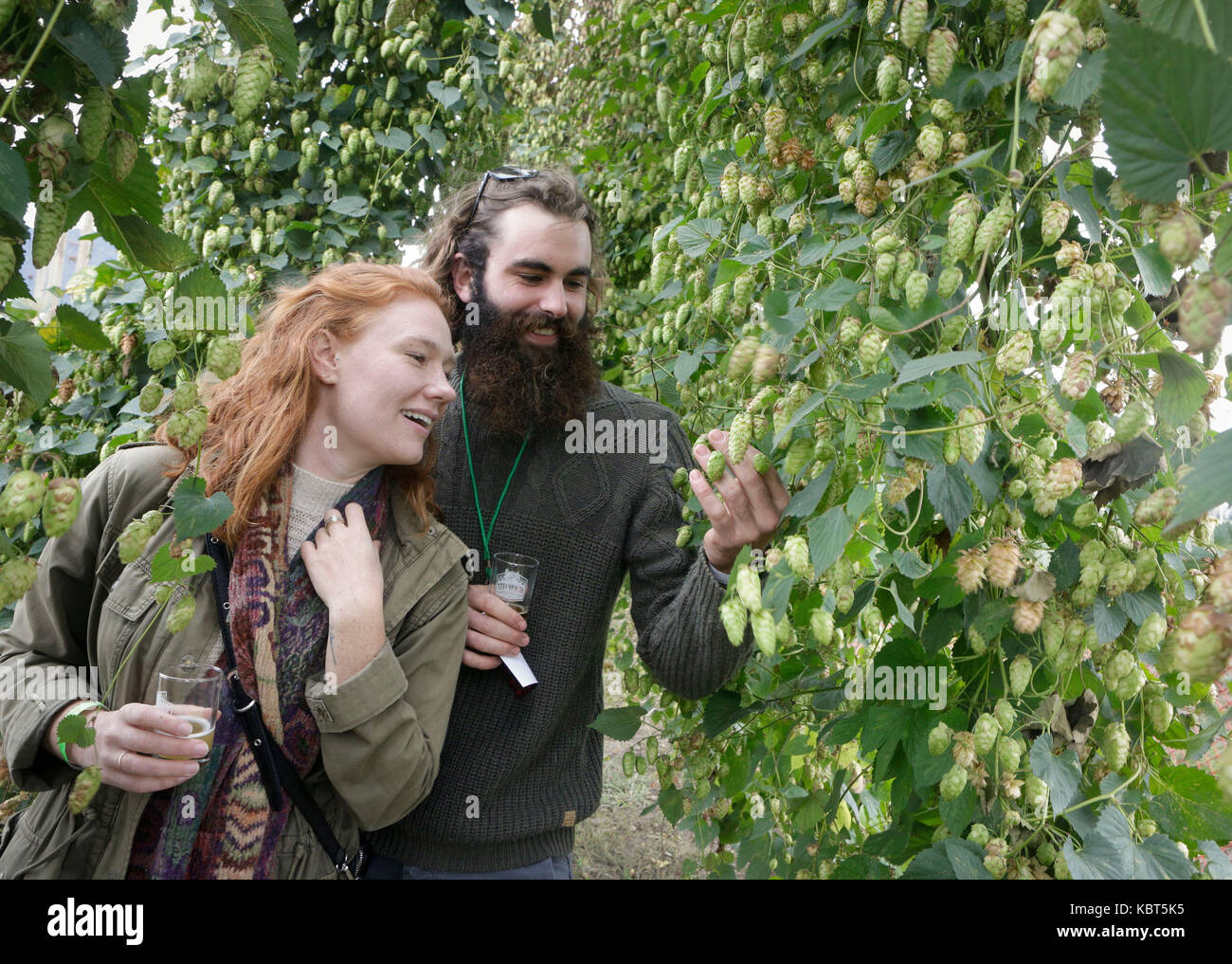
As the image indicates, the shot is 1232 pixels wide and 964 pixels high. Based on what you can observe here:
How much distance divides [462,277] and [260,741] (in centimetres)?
121

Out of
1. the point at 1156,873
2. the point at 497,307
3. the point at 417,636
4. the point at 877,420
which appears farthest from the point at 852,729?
the point at 497,307

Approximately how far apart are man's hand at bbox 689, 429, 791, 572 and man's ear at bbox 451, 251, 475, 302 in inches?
38.5

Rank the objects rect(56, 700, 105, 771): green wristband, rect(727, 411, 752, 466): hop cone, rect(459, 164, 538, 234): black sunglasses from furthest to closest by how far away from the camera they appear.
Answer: rect(459, 164, 538, 234): black sunglasses, rect(56, 700, 105, 771): green wristband, rect(727, 411, 752, 466): hop cone

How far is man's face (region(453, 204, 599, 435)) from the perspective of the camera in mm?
1904

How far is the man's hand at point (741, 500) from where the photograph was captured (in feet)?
4.36

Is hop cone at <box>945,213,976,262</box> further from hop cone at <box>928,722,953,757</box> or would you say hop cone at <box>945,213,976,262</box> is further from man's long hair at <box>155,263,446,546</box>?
man's long hair at <box>155,263,446,546</box>

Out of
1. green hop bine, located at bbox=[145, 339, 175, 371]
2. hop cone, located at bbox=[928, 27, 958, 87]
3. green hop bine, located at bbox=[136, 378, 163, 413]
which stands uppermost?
hop cone, located at bbox=[928, 27, 958, 87]

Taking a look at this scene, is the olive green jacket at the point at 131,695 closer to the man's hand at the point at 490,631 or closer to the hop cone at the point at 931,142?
the man's hand at the point at 490,631

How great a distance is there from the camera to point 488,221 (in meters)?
2.07

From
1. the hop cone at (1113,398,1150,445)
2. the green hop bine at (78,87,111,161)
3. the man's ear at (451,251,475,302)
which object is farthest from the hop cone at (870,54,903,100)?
the man's ear at (451,251,475,302)

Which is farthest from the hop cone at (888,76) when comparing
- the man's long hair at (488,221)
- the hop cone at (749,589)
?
the man's long hair at (488,221)

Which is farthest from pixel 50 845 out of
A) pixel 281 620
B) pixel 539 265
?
pixel 539 265

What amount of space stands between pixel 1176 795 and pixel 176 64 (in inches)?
124
